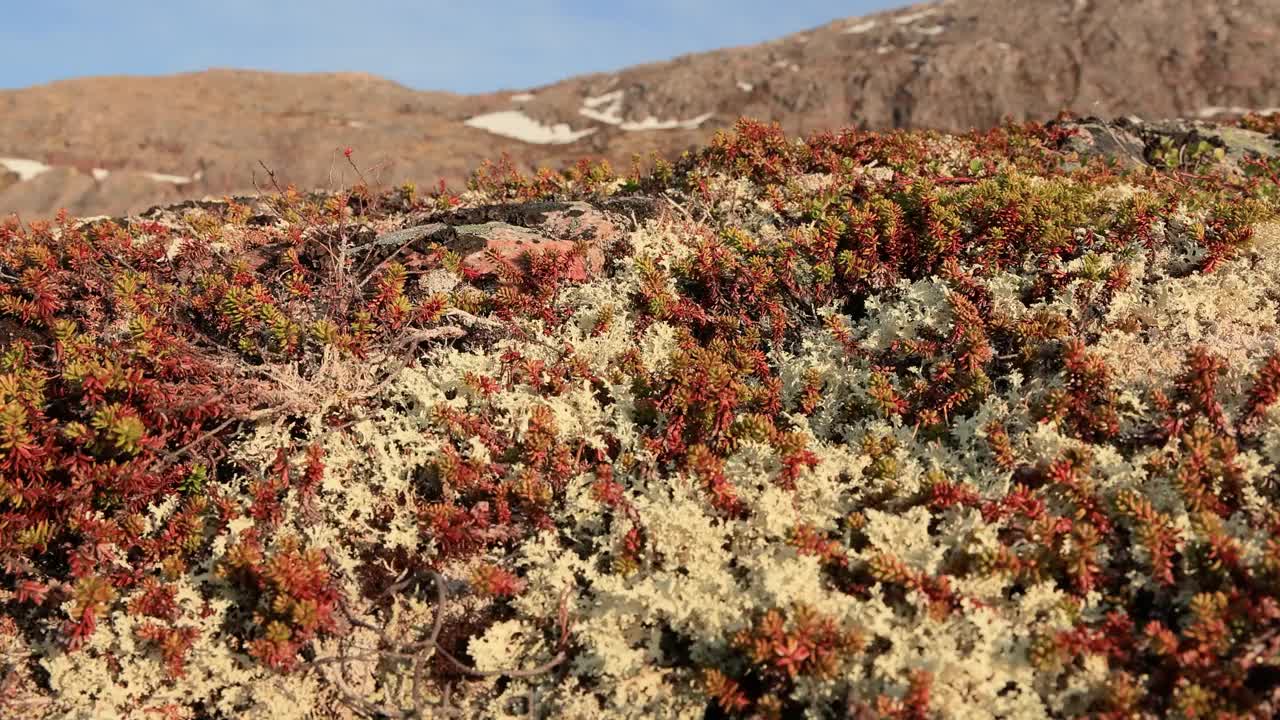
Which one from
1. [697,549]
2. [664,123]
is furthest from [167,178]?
[697,549]

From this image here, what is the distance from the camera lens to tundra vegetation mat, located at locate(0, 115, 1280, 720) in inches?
148

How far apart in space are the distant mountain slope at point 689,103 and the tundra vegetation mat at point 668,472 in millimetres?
37235

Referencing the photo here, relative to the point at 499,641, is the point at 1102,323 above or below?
above

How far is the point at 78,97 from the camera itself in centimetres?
6272

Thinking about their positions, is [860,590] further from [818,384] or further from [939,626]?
[818,384]

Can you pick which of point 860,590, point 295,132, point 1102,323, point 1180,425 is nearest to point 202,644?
point 860,590

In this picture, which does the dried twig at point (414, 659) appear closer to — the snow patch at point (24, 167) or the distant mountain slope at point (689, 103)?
the distant mountain slope at point (689, 103)

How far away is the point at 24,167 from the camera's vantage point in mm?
49375

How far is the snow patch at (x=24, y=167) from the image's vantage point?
157ft

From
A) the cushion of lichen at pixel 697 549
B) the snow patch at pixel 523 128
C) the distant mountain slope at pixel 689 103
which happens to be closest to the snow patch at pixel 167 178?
the distant mountain slope at pixel 689 103

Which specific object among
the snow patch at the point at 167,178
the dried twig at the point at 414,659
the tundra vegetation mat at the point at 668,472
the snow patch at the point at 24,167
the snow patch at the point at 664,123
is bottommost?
the dried twig at the point at 414,659

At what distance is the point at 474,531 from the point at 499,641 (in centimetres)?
67

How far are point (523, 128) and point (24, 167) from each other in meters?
34.2

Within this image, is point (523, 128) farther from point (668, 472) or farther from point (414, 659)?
point (414, 659)
